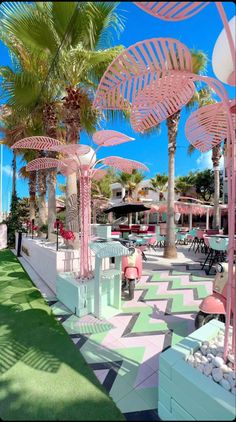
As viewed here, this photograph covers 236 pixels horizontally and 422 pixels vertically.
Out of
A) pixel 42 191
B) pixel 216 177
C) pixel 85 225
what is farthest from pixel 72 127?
pixel 216 177

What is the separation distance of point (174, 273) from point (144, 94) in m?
5.80

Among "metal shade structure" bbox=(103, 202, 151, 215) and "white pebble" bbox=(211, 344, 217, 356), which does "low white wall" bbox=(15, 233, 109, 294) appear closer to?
"white pebble" bbox=(211, 344, 217, 356)

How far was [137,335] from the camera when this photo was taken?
10.9 feet

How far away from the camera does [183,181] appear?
31547 mm

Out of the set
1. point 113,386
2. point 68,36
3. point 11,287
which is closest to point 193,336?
point 113,386

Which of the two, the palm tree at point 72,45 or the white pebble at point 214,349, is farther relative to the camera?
the palm tree at point 72,45

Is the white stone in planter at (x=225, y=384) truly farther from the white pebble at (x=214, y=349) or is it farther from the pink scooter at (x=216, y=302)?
the pink scooter at (x=216, y=302)

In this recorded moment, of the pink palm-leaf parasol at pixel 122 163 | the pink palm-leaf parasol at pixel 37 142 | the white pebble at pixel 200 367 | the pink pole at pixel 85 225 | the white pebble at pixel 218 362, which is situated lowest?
the white pebble at pixel 200 367

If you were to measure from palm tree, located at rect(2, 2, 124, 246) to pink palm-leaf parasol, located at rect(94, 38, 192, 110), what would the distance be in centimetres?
351

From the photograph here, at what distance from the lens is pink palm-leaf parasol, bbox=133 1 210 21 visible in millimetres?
995

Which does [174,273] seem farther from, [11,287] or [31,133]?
[31,133]

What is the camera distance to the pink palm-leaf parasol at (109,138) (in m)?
3.64

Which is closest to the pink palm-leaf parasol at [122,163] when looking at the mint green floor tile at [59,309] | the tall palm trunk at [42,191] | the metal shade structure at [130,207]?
the mint green floor tile at [59,309]

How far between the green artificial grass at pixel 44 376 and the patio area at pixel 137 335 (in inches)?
5.1
